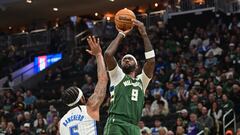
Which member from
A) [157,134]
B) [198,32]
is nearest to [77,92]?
[157,134]

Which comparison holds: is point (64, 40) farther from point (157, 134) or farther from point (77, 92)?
point (77, 92)

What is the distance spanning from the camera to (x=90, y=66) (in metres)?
23.3

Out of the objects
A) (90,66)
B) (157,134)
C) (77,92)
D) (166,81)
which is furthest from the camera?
(90,66)

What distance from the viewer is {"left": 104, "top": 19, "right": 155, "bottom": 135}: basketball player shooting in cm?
704

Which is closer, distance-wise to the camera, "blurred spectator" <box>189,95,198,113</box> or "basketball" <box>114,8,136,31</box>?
"basketball" <box>114,8,136,31</box>

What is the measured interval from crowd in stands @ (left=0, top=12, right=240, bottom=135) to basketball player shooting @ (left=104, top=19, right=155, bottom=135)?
6606 millimetres

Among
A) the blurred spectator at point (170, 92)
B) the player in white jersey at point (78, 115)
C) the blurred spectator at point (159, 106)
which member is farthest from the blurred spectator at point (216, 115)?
the player in white jersey at point (78, 115)

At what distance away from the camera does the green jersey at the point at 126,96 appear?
7102 mm

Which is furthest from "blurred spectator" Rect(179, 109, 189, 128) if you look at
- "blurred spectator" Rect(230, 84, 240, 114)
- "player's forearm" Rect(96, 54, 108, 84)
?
"player's forearm" Rect(96, 54, 108, 84)

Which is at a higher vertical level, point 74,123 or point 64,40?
point 74,123

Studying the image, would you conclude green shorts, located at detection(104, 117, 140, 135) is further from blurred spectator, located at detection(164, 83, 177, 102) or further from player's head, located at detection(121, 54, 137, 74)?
blurred spectator, located at detection(164, 83, 177, 102)

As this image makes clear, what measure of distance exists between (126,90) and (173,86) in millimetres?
10190

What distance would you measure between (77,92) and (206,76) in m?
11.4

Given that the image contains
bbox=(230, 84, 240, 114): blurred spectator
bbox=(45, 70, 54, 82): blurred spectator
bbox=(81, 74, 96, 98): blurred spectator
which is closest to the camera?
bbox=(230, 84, 240, 114): blurred spectator
